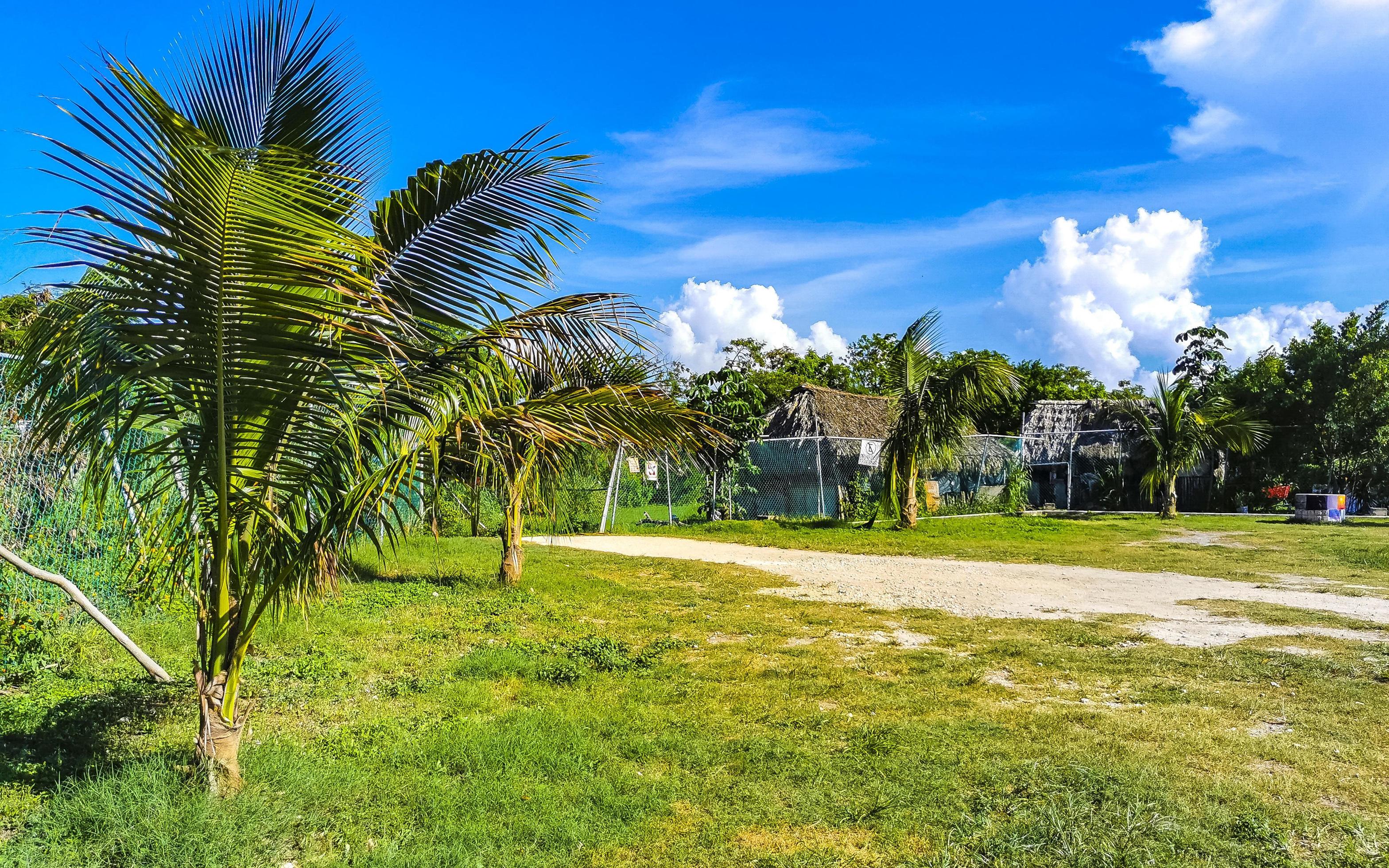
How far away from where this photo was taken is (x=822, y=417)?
23.4 metres

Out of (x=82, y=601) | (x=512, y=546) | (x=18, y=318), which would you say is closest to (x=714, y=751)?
(x=82, y=601)

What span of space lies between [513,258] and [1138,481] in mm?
28610

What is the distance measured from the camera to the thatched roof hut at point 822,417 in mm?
23250

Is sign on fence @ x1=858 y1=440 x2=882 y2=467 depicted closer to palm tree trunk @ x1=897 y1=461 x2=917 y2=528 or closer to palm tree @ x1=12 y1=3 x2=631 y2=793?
palm tree trunk @ x1=897 y1=461 x2=917 y2=528

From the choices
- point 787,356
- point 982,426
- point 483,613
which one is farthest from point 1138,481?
point 483,613

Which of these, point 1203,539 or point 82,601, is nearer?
point 82,601

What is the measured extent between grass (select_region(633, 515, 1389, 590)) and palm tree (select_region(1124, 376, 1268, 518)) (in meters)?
1.84

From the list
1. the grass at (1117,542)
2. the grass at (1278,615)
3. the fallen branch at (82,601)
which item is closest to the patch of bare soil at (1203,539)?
the grass at (1117,542)

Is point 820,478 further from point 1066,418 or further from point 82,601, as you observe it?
point 82,601

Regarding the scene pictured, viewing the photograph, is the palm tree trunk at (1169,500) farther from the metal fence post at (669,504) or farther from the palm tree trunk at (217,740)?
the palm tree trunk at (217,740)

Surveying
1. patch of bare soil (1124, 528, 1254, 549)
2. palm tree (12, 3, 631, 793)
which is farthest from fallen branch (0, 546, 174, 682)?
patch of bare soil (1124, 528, 1254, 549)

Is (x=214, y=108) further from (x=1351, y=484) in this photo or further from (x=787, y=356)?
(x=787, y=356)

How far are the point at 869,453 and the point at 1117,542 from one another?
6.92 m

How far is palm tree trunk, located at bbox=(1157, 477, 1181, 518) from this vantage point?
75.8 ft
